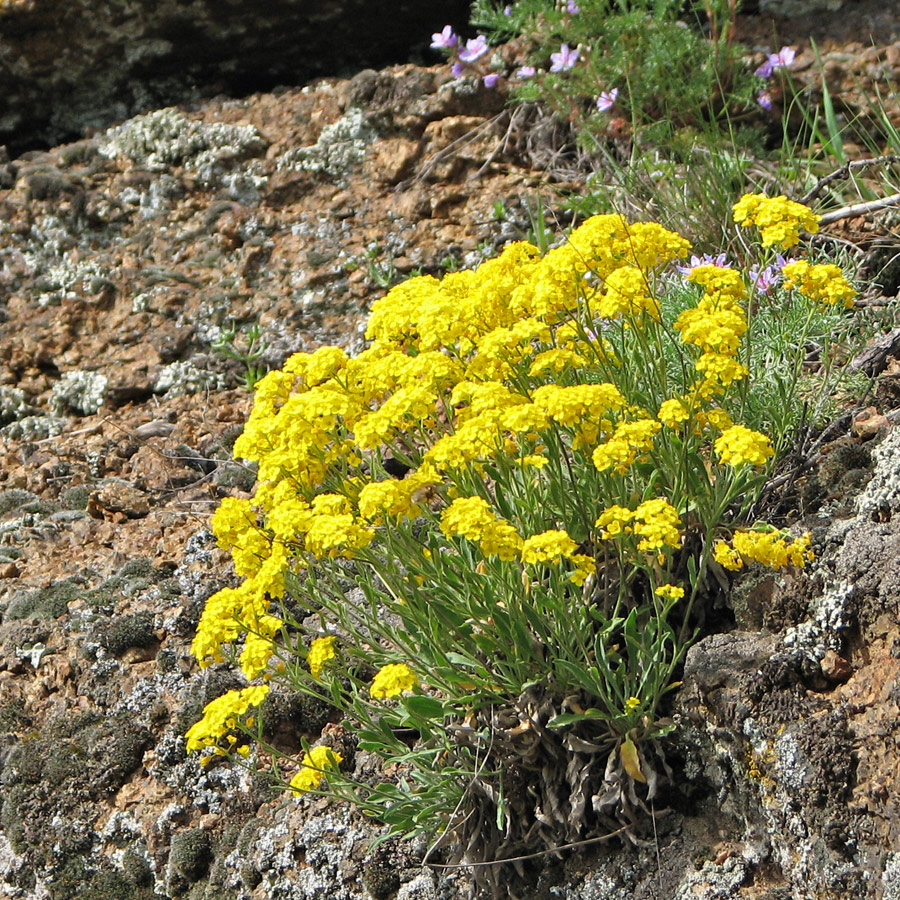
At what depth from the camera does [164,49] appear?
20.2 feet

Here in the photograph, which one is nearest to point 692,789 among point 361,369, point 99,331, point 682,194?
point 361,369

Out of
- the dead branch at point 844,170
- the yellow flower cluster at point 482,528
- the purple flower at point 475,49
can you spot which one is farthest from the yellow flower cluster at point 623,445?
the purple flower at point 475,49

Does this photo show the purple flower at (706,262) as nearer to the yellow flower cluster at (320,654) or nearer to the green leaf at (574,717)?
the green leaf at (574,717)

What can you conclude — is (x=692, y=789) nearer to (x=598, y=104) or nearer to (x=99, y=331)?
(x=598, y=104)

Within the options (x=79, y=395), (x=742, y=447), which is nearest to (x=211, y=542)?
(x=79, y=395)

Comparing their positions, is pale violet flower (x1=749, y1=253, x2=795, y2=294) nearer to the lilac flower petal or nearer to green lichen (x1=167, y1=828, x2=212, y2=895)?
the lilac flower petal

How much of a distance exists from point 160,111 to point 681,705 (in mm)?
4641

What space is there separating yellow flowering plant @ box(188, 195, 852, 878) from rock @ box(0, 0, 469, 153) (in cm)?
367

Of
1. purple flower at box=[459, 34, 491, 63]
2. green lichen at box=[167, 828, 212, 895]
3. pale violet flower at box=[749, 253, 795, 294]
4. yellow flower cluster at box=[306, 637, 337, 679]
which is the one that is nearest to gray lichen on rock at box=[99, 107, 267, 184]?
purple flower at box=[459, 34, 491, 63]

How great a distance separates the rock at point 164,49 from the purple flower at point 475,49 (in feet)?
2.20

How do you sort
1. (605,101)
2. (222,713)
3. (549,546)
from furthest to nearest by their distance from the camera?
1. (605,101)
2. (222,713)
3. (549,546)

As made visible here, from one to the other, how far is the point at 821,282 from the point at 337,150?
347 centimetres

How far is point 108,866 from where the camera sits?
3.21 m

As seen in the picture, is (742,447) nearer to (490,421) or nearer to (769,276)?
(490,421)
